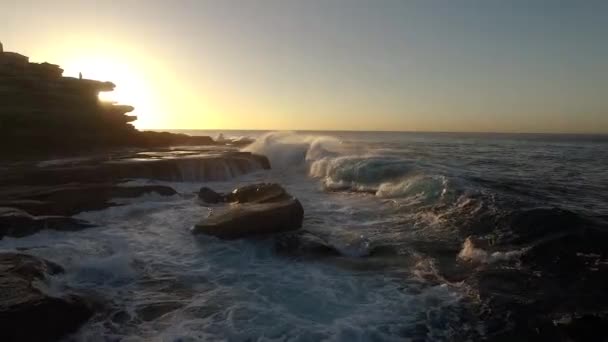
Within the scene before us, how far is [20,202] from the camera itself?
12219mm

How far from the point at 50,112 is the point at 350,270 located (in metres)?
28.1

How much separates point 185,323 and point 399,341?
325 centimetres

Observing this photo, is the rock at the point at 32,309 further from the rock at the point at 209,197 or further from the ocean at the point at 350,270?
the rock at the point at 209,197

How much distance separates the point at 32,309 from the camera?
5.76 metres

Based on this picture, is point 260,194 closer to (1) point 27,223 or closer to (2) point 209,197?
(2) point 209,197

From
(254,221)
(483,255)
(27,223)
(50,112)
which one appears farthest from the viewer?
(50,112)

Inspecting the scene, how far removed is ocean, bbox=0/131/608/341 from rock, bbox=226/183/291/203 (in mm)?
1200

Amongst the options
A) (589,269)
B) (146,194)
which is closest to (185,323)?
(589,269)

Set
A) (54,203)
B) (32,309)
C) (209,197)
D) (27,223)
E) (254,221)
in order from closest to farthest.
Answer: (32,309) < (27,223) < (254,221) < (54,203) < (209,197)

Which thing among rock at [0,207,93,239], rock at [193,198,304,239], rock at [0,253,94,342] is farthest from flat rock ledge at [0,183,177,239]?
rock at [193,198,304,239]

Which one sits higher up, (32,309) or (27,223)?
(27,223)

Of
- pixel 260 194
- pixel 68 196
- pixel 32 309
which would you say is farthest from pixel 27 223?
pixel 260 194

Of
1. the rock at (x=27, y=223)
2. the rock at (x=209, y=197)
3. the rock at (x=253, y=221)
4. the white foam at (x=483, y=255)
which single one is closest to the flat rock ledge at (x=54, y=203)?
the rock at (x=27, y=223)

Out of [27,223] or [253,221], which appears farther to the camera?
[253,221]
